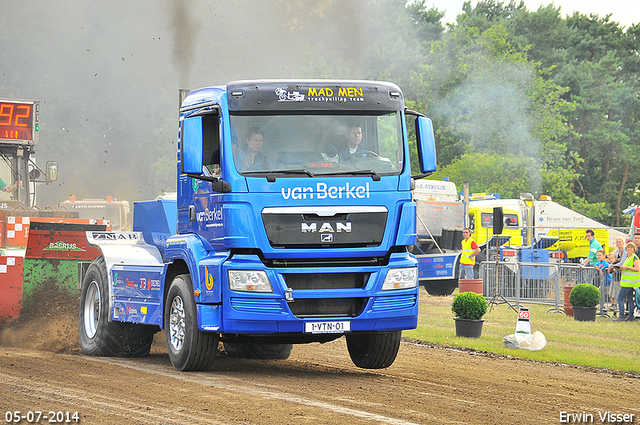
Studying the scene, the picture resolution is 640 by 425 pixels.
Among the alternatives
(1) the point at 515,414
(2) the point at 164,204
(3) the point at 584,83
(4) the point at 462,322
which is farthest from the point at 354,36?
(1) the point at 515,414

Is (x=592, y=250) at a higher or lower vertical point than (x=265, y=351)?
higher

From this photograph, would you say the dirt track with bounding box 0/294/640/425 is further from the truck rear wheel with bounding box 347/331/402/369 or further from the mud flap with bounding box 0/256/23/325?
the mud flap with bounding box 0/256/23/325

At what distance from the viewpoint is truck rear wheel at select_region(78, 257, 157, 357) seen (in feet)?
37.1

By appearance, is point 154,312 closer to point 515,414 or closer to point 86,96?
point 515,414

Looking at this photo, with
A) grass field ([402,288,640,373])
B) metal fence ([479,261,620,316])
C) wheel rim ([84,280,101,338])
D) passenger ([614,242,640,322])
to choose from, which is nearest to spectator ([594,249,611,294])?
metal fence ([479,261,620,316])

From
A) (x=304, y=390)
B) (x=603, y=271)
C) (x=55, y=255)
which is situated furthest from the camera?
(x=603, y=271)

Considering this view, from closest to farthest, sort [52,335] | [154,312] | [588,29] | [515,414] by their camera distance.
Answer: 1. [515,414]
2. [154,312]
3. [52,335]
4. [588,29]

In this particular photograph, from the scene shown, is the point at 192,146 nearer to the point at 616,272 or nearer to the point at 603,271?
the point at 616,272

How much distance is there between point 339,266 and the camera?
354 inches

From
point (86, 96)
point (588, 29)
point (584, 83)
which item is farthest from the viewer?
point (86, 96)

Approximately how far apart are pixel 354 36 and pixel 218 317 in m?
42.8

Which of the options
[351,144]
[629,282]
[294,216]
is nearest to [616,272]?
[629,282]

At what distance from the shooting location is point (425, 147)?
31.1ft

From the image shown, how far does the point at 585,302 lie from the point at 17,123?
14625mm
